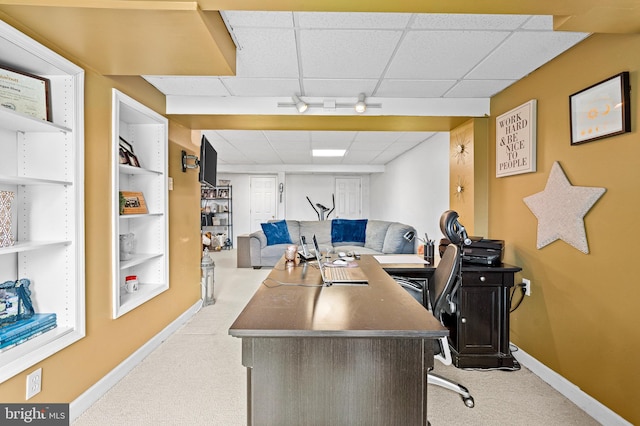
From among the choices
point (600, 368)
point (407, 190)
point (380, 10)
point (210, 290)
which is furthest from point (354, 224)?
point (380, 10)

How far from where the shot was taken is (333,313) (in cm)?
134

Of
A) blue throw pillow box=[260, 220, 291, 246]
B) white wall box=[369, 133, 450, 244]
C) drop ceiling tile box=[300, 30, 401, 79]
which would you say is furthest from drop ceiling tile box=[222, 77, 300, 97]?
blue throw pillow box=[260, 220, 291, 246]

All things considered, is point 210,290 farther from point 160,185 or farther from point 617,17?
point 617,17

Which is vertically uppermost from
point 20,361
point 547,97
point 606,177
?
point 547,97

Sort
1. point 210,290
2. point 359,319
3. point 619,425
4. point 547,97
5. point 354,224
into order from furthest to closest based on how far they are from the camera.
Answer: point 354,224 < point 210,290 < point 547,97 < point 619,425 < point 359,319

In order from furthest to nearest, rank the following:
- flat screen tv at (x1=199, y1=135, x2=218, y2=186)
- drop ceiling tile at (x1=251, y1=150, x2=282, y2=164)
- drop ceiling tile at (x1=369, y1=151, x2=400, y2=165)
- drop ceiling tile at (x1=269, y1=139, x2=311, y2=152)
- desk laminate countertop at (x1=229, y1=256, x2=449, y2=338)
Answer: drop ceiling tile at (x1=251, y1=150, x2=282, y2=164), drop ceiling tile at (x1=369, y1=151, x2=400, y2=165), drop ceiling tile at (x1=269, y1=139, x2=311, y2=152), flat screen tv at (x1=199, y1=135, x2=218, y2=186), desk laminate countertop at (x1=229, y1=256, x2=449, y2=338)

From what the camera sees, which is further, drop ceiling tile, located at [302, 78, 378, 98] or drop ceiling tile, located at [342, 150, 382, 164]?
drop ceiling tile, located at [342, 150, 382, 164]

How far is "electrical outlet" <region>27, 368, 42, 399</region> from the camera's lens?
160cm

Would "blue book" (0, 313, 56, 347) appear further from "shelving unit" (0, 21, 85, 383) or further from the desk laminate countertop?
the desk laminate countertop

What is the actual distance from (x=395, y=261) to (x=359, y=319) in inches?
62.0

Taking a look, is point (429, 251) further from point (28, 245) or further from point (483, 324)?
point (28, 245)

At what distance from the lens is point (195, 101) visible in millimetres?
3080

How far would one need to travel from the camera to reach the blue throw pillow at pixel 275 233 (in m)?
6.45

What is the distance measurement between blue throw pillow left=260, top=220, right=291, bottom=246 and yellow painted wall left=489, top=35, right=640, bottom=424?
4.55m
